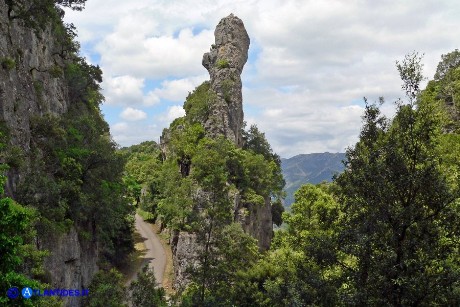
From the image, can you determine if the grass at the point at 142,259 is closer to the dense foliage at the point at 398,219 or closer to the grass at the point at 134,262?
the grass at the point at 134,262

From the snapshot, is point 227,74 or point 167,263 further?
point 227,74

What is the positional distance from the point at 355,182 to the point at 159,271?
4240cm

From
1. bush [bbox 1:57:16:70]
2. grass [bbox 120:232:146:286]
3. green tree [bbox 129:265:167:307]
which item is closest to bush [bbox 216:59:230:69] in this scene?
grass [bbox 120:232:146:286]

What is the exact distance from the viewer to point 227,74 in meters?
65.9

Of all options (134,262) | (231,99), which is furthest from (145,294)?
(231,99)

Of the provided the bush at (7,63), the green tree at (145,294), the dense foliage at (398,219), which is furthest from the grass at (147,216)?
the dense foliage at (398,219)

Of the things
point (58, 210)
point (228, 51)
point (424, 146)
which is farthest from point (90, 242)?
point (228, 51)

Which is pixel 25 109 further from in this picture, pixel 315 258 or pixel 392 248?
pixel 392 248

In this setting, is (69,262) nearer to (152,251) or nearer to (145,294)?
(145,294)

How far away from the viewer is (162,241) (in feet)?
215

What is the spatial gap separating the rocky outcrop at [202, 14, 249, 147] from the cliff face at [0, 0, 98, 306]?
2644cm
